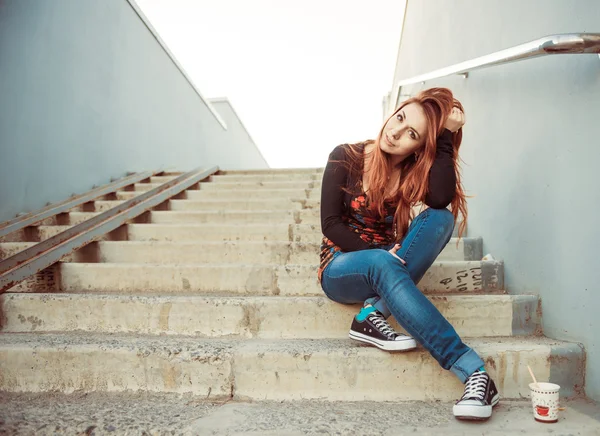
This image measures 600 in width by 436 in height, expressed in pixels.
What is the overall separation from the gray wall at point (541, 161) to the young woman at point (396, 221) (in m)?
0.34

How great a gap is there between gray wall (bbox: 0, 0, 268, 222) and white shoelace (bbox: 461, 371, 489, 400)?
2843mm

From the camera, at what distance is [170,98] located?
5.82 metres

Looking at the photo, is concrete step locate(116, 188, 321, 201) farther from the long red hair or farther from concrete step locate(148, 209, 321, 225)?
the long red hair

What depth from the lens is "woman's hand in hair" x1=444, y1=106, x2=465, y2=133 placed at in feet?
5.82

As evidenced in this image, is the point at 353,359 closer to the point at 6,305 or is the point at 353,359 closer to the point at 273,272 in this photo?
the point at 273,272

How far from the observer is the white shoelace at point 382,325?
1532 millimetres

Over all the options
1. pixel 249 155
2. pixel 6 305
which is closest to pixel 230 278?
pixel 6 305

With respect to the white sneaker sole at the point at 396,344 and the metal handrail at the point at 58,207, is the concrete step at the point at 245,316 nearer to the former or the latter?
the white sneaker sole at the point at 396,344

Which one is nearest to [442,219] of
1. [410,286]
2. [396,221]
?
[396,221]

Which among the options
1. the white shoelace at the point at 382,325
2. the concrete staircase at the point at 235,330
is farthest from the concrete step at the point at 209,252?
the white shoelace at the point at 382,325

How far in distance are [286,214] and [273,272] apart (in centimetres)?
97

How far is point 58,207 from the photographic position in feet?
9.95

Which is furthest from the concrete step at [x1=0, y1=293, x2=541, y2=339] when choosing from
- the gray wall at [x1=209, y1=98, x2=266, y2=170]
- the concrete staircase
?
the gray wall at [x1=209, y1=98, x2=266, y2=170]

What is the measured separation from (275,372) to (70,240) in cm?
137
